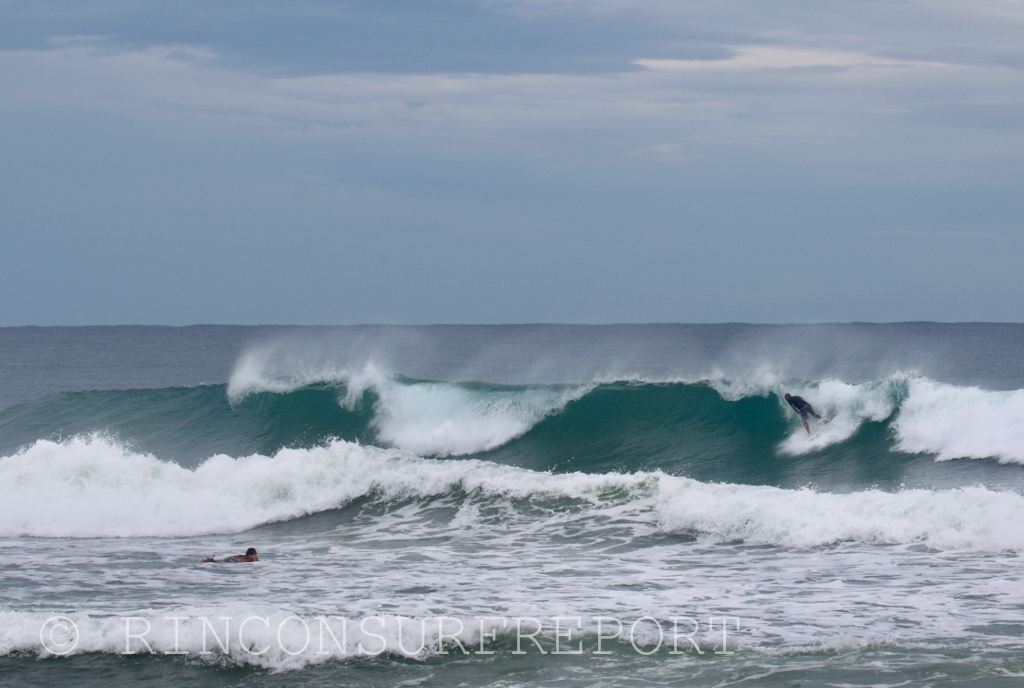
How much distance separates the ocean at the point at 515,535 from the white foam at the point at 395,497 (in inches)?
1.8

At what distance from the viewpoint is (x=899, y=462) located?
16.6 m

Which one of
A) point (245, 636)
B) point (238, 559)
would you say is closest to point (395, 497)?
point (238, 559)

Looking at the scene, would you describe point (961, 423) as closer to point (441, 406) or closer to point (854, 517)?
point (854, 517)

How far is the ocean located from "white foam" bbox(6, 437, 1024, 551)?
47 millimetres

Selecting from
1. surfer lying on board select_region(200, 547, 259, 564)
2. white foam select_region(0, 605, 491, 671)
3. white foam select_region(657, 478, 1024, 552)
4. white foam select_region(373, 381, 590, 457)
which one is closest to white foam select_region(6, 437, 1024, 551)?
white foam select_region(657, 478, 1024, 552)

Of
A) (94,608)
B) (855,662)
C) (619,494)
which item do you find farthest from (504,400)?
(855,662)

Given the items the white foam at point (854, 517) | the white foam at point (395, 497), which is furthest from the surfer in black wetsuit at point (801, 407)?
the white foam at point (854, 517)

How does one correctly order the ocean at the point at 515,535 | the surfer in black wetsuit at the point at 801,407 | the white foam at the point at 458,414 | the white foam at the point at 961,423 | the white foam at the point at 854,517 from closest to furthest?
1. the ocean at the point at 515,535
2. the white foam at the point at 854,517
3. the white foam at the point at 961,423
4. the surfer in black wetsuit at the point at 801,407
5. the white foam at the point at 458,414

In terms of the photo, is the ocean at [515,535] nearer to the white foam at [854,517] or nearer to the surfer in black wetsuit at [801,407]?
the white foam at [854,517]

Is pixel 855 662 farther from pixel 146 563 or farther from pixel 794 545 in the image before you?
pixel 146 563

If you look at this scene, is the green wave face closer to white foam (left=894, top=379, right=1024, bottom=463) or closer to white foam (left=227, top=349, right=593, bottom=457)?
white foam (left=227, top=349, right=593, bottom=457)

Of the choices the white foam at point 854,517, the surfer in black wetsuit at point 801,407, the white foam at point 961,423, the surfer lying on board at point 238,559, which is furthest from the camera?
the surfer in black wetsuit at point 801,407

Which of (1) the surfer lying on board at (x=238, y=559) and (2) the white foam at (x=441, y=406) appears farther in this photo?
(2) the white foam at (x=441, y=406)

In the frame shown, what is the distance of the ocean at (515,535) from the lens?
800 cm
